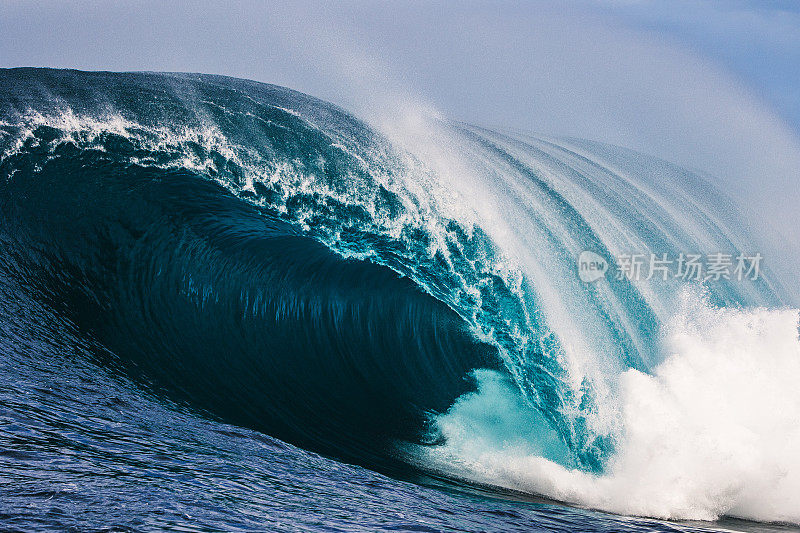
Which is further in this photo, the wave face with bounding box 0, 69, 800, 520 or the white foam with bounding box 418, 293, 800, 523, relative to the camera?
the wave face with bounding box 0, 69, 800, 520

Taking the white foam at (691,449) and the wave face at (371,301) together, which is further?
the wave face at (371,301)

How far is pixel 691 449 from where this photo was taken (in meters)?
5.39

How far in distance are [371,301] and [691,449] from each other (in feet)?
11.6

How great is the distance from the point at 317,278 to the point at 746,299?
648 centimetres

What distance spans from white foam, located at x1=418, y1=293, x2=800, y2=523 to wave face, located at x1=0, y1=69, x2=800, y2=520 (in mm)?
20

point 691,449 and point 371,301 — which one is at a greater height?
point 371,301

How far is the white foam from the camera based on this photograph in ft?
16.9

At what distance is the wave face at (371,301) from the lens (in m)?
5.56

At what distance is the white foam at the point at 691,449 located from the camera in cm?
516

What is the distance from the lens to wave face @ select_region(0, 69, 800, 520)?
5.56 meters

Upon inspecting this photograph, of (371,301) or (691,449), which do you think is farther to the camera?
(371,301)

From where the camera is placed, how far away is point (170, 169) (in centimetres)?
732

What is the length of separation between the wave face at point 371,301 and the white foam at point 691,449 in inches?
0.8

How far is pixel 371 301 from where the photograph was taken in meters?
7.51
